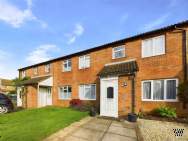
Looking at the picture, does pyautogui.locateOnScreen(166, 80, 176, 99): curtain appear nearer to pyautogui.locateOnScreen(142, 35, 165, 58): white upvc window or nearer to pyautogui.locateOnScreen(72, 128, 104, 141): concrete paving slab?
pyautogui.locateOnScreen(142, 35, 165, 58): white upvc window

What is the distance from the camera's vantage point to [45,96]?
23.1m

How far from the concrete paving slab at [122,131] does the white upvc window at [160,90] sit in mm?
4071

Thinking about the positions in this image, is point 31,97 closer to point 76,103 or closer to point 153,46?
point 76,103

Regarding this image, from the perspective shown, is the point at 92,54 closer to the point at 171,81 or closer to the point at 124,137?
the point at 171,81

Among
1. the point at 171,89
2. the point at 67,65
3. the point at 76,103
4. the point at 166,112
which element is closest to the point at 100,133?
the point at 166,112

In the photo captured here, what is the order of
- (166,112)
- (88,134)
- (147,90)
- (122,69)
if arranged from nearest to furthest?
(88,134) → (166,112) → (147,90) → (122,69)

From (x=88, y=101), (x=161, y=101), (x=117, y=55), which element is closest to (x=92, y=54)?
(x=117, y=55)

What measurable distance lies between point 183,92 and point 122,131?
15.1 ft

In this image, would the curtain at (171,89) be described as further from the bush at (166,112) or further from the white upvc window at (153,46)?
the white upvc window at (153,46)

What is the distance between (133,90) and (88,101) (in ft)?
18.8

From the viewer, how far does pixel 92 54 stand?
17922 mm

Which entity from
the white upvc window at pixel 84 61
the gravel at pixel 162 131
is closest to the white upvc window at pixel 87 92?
the white upvc window at pixel 84 61

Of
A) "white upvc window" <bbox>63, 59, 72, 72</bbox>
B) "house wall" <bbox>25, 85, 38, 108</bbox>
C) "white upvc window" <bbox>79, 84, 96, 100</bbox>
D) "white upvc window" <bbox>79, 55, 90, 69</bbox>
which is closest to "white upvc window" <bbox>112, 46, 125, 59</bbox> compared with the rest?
"white upvc window" <bbox>79, 55, 90, 69</bbox>

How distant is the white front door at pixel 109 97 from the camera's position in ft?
44.9
